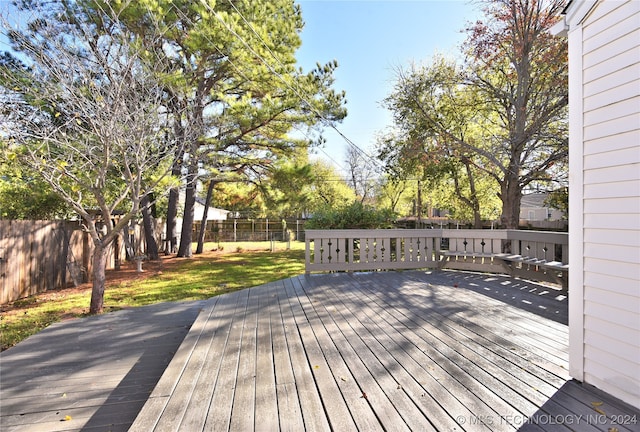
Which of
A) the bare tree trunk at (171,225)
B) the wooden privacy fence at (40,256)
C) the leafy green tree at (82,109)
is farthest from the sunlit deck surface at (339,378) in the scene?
the bare tree trunk at (171,225)

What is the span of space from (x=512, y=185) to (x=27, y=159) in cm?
990

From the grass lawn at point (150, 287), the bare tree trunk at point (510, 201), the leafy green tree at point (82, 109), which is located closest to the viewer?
the leafy green tree at point (82, 109)

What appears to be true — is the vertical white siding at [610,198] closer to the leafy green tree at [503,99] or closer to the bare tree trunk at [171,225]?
the leafy green tree at [503,99]

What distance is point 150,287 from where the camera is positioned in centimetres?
696

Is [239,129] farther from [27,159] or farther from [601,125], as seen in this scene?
[601,125]

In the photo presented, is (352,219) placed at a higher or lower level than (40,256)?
higher

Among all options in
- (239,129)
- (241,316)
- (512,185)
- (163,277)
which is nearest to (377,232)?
(241,316)

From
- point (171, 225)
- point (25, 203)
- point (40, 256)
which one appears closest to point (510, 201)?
point (40, 256)

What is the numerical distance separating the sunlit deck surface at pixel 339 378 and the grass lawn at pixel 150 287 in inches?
82.4

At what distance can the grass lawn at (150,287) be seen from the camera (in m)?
4.65

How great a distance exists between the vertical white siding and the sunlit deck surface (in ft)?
0.80

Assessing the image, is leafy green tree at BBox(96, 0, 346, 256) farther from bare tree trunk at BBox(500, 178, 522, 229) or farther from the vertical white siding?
the vertical white siding

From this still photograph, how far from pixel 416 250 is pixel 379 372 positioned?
4.12 metres

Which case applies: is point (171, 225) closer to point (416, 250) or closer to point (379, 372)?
point (416, 250)
